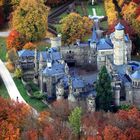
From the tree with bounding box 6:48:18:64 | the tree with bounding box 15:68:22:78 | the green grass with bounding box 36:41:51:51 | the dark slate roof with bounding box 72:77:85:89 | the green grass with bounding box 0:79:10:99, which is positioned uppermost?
the green grass with bounding box 36:41:51:51

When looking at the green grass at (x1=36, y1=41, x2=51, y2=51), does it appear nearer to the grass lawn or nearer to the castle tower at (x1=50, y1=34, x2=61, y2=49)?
the castle tower at (x1=50, y1=34, x2=61, y2=49)

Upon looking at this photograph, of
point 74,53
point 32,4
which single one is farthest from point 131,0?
point 74,53

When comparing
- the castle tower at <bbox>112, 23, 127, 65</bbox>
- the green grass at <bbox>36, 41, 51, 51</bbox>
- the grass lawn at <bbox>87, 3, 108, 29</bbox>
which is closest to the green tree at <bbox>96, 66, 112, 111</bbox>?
the castle tower at <bbox>112, 23, 127, 65</bbox>

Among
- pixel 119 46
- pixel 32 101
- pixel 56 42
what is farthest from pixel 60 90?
pixel 56 42

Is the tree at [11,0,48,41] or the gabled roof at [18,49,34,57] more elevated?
the tree at [11,0,48,41]

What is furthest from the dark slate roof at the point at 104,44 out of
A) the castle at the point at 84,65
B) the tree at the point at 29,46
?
the tree at the point at 29,46

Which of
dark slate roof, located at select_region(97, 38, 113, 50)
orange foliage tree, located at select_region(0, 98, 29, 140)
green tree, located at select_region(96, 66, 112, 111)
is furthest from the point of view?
dark slate roof, located at select_region(97, 38, 113, 50)

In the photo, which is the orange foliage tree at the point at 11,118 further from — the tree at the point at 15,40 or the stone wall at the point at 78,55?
the tree at the point at 15,40

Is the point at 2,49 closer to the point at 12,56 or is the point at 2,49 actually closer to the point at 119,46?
the point at 12,56
